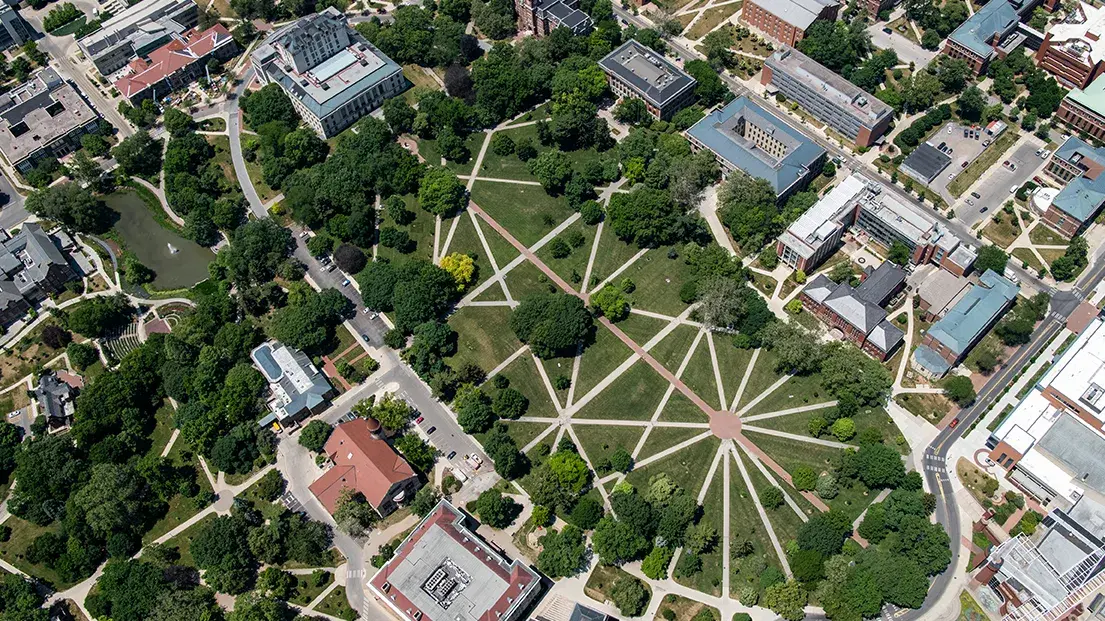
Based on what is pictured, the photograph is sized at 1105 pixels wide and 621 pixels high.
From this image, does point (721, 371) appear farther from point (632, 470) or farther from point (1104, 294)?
point (1104, 294)

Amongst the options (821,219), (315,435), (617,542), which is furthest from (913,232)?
(315,435)

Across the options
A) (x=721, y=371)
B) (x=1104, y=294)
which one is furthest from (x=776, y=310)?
(x=1104, y=294)

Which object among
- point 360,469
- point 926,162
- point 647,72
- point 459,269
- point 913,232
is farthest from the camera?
point 647,72

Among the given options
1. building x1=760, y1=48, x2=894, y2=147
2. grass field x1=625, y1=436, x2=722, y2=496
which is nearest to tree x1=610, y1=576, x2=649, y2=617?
grass field x1=625, y1=436, x2=722, y2=496

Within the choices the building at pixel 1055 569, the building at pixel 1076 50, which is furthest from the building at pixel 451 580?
the building at pixel 1076 50

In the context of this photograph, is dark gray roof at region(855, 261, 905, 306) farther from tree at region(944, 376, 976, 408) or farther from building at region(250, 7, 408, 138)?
building at region(250, 7, 408, 138)

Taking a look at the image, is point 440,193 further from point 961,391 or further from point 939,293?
point 961,391
